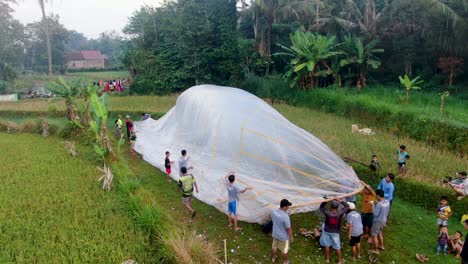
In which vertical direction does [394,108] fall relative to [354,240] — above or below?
above

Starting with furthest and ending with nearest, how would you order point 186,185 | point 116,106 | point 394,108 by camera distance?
1. point 116,106
2. point 394,108
3. point 186,185

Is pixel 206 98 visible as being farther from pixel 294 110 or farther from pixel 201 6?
pixel 201 6

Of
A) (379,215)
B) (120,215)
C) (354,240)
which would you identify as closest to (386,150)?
(379,215)

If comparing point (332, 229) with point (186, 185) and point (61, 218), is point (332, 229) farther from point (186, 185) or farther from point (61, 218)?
point (61, 218)

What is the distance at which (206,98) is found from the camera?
1259 cm

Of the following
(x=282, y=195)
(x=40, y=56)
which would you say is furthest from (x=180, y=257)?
(x=40, y=56)

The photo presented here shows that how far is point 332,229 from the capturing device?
7.07 meters

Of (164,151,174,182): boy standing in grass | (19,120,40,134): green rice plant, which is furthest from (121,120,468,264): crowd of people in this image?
(19,120,40,134): green rice plant

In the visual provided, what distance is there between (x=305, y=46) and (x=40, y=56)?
4924 cm

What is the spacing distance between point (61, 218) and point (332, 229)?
5.77 metres

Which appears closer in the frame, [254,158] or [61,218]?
[61,218]

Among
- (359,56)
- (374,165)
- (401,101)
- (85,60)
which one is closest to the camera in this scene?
(374,165)

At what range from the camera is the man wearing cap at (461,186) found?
351 inches

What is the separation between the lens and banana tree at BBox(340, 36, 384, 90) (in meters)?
20.2
